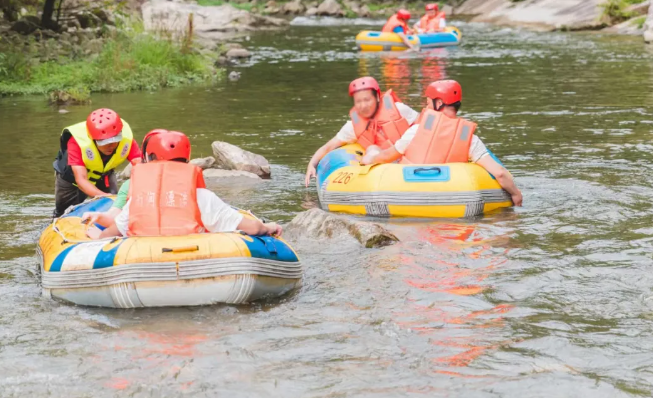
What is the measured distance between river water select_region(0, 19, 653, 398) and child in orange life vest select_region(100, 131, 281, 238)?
0.63 m

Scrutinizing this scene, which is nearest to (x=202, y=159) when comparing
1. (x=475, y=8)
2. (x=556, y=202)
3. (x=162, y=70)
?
(x=556, y=202)

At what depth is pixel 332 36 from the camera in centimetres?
3366

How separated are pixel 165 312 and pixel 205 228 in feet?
2.38

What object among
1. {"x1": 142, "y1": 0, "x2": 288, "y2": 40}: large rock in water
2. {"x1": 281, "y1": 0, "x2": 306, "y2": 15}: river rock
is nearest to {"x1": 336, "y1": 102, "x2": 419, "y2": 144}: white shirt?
{"x1": 142, "y1": 0, "x2": 288, "y2": 40}: large rock in water

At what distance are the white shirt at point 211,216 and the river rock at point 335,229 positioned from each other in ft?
5.55

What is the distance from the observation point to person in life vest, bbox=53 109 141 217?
8.23 meters

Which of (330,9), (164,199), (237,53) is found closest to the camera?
(164,199)

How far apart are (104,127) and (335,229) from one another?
2284 millimetres

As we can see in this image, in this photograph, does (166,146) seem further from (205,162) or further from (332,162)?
(205,162)

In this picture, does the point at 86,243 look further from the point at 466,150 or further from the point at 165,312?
the point at 466,150

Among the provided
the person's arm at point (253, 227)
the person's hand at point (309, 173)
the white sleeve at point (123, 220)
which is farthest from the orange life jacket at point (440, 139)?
the white sleeve at point (123, 220)

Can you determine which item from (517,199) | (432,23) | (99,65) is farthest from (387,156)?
(432,23)

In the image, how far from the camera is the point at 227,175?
1176cm

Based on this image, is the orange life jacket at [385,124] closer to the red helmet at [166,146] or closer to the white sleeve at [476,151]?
the white sleeve at [476,151]
